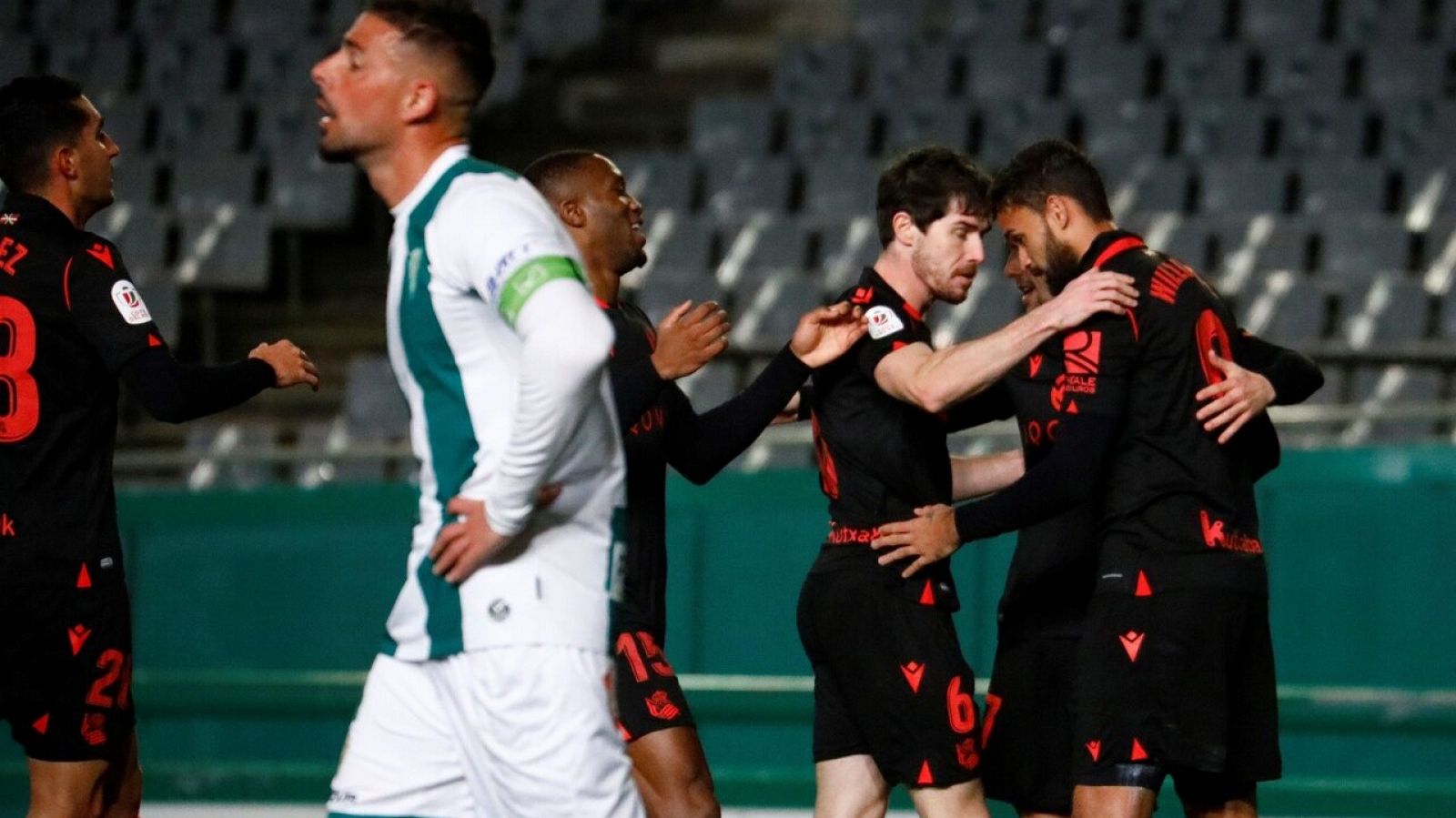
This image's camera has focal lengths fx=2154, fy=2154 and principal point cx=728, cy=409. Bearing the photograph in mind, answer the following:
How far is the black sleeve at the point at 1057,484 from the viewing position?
4.63 metres

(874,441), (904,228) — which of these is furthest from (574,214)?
(874,441)

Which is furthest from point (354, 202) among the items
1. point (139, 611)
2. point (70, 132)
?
point (70, 132)

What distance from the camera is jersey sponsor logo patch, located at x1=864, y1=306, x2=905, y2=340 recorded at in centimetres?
498

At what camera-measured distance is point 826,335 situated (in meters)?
4.91

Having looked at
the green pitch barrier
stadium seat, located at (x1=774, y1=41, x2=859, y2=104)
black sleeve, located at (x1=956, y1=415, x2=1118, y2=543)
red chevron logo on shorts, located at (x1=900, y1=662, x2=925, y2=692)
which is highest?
stadium seat, located at (x1=774, y1=41, x2=859, y2=104)

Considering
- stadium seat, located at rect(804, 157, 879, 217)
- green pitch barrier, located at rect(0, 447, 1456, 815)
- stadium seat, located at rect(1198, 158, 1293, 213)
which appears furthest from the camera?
stadium seat, located at rect(804, 157, 879, 217)

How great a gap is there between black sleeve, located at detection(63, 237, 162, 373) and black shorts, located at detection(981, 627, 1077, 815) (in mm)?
2172

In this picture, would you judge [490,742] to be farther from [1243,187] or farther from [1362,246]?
[1243,187]

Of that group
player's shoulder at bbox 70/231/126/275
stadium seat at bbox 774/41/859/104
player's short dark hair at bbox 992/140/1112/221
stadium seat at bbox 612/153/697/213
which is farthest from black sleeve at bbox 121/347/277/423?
stadium seat at bbox 774/41/859/104

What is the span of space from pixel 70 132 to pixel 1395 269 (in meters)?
7.26

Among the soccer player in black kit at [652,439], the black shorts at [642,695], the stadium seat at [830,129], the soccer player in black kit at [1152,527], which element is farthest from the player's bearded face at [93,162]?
the stadium seat at [830,129]

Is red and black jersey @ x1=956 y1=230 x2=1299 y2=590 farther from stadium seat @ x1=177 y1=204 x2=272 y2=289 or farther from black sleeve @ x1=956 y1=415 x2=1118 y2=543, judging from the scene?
stadium seat @ x1=177 y1=204 x2=272 y2=289

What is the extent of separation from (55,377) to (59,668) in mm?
657

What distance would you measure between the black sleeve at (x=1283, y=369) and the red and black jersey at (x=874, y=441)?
0.77m
